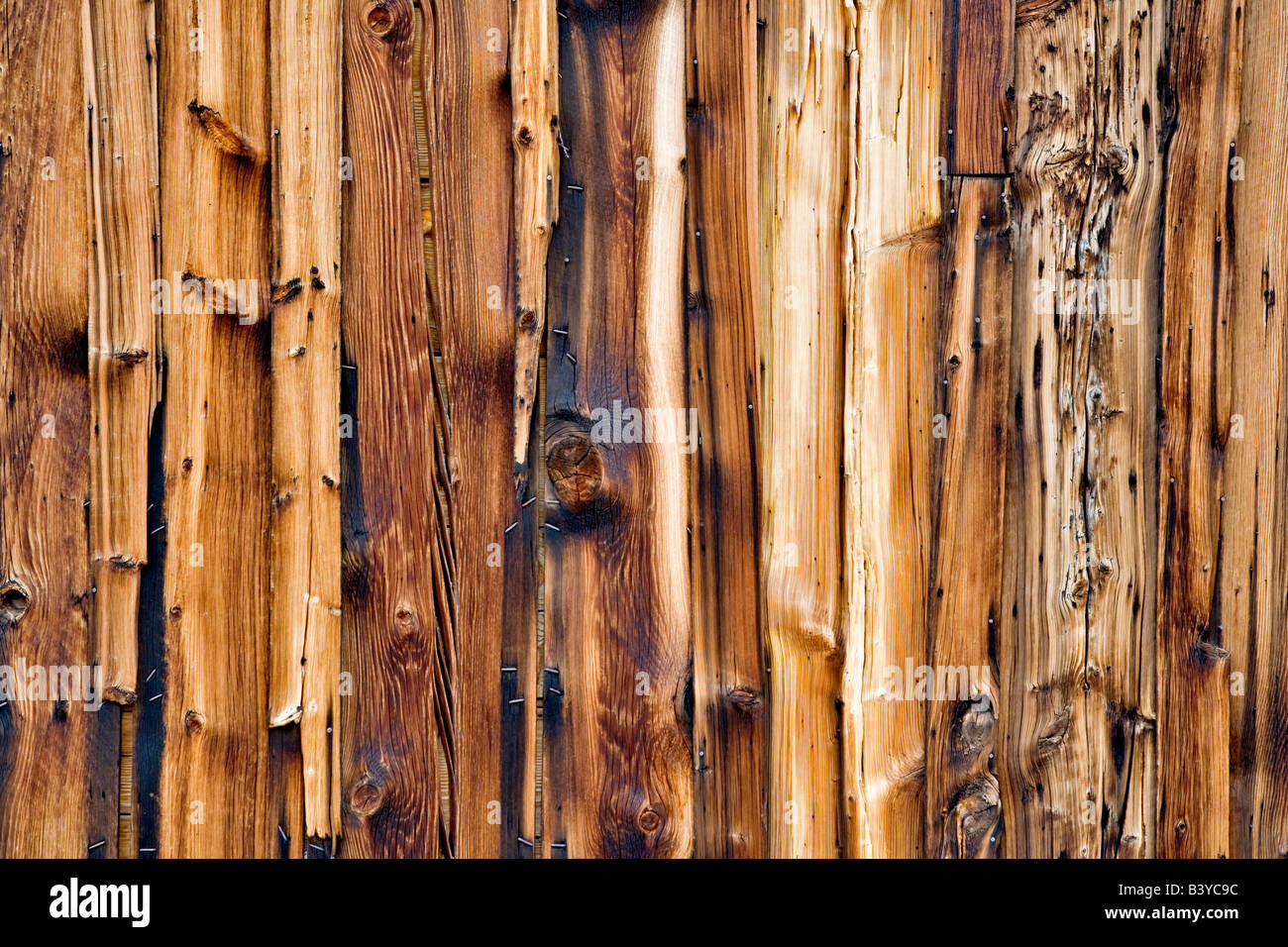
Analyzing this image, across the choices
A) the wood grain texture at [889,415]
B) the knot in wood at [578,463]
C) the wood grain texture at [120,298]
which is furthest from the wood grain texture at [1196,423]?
the wood grain texture at [120,298]

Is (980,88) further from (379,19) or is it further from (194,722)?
(194,722)

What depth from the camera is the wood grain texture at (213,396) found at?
143cm

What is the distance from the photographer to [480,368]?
4.70 ft

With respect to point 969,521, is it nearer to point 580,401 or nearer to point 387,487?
point 580,401

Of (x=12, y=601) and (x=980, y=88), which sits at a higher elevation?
(x=980, y=88)

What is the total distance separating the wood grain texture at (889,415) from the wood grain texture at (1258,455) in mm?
640

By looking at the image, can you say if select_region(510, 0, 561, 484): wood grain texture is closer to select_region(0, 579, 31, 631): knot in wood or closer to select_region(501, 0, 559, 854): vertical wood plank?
select_region(501, 0, 559, 854): vertical wood plank

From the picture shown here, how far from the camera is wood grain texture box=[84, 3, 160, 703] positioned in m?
1.42

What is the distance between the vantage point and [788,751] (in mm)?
1467

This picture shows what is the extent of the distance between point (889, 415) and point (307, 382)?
1.13 m

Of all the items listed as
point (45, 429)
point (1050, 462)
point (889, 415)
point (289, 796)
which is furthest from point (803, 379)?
point (45, 429)

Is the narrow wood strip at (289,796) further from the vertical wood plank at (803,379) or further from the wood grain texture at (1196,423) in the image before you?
the wood grain texture at (1196,423)

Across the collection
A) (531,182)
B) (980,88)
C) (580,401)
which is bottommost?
(580,401)
